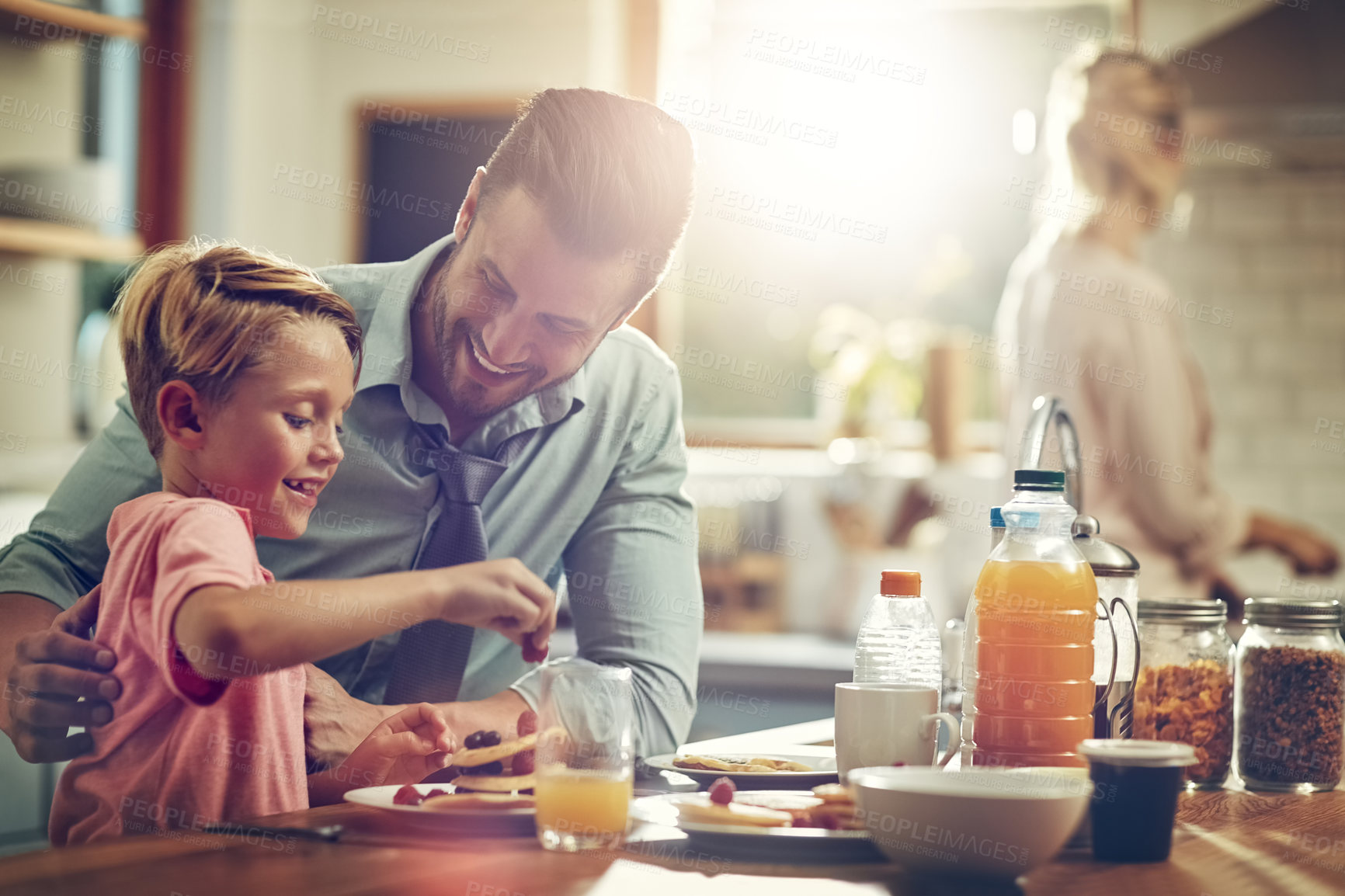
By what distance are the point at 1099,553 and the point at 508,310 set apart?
0.61 m

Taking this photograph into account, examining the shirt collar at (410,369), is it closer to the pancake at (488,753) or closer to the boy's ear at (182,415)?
the boy's ear at (182,415)

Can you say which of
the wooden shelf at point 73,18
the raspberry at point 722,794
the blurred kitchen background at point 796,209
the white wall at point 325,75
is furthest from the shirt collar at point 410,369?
the white wall at point 325,75

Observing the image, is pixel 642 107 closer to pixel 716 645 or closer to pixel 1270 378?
pixel 716 645

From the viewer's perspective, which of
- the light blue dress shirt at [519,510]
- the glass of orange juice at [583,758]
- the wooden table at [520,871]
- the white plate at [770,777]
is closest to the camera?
the wooden table at [520,871]

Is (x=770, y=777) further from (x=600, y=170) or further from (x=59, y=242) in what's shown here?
(x=59, y=242)

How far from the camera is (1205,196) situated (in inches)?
136

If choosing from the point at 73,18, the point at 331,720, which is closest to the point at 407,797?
the point at 331,720

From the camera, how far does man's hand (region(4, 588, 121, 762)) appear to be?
1.02m

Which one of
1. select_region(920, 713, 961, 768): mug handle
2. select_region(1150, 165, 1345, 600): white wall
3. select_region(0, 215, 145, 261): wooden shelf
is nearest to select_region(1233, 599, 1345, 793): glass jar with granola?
select_region(920, 713, 961, 768): mug handle

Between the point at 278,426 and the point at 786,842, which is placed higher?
the point at 278,426

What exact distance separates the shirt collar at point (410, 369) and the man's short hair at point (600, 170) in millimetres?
124

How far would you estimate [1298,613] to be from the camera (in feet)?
4.03

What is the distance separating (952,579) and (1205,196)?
4.09 ft

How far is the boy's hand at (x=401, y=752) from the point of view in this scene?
43.8 inches
